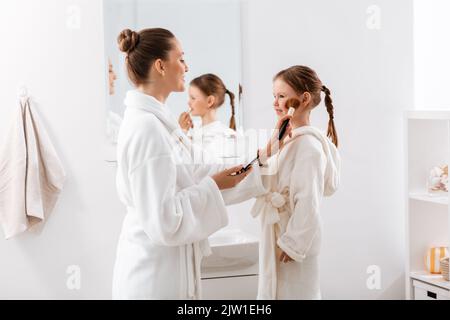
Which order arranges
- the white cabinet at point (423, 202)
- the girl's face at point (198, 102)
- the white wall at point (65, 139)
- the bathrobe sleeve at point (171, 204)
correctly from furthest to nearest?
the white cabinet at point (423, 202) < the white wall at point (65, 139) < the girl's face at point (198, 102) < the bathrobe sleeve at point (171, 204)

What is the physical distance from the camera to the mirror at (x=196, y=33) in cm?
148

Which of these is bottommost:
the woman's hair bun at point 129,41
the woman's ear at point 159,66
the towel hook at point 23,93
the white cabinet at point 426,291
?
the white cabinet at point 426,291

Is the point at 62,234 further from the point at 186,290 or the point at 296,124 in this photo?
the point at 296,124

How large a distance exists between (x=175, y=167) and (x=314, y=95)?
1.30 feet

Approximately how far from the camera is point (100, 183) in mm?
1755

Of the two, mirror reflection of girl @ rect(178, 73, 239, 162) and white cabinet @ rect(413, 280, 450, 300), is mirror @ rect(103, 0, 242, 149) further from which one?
white cabinet @ rect(413, 280, 450, 300)

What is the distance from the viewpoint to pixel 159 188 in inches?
49.0

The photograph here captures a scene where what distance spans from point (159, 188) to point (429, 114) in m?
0.95

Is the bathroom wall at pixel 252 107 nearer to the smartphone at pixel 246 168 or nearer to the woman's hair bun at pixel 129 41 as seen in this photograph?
the smartphone at pixel 246 168

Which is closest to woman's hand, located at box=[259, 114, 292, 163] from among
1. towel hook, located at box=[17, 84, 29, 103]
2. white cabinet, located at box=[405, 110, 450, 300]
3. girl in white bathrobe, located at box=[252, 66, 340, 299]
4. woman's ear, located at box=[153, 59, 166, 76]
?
girl in white bathrobe, located at box=[252, 66, 340, 299]

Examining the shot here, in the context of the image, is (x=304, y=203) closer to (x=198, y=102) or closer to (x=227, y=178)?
(x=227, y=178)

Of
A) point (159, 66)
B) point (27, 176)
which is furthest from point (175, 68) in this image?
point (27, 176)

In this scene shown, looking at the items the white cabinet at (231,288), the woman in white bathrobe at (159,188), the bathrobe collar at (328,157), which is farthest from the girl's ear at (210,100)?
the white cabinet at (231,288)

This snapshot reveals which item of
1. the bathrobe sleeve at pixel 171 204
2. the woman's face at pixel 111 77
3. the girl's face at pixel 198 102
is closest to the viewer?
the bathrobe sleeve at pixel 171 204
